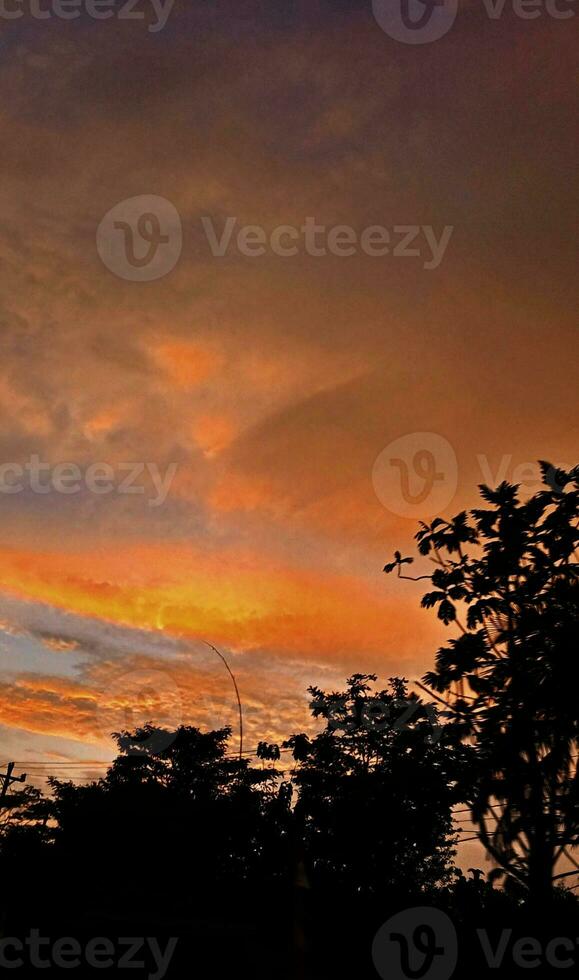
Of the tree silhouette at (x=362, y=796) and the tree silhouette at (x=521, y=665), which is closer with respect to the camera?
the tree silhouette at (x=521, y=665)

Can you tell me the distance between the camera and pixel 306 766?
1361 inches

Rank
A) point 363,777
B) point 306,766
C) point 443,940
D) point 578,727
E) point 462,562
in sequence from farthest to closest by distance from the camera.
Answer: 1. point 306,766
2. point 363,777
3. point 443,940
4. point 462,562
5. point 578,727

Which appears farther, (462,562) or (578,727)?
(462,562)

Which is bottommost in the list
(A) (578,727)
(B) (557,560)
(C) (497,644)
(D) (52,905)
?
(D) (52,905)

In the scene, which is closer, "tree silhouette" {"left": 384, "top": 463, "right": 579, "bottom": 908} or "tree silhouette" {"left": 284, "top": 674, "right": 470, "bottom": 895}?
"tree silhouette" {"left": 384, "top": 463, "right": 579, "bottom": 908}

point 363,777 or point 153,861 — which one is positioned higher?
point 363,777

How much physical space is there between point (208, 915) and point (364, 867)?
14070mm

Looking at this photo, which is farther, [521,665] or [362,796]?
[362,796]

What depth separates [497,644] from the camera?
14.8 m

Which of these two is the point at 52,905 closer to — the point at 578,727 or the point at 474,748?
the point at 474,748

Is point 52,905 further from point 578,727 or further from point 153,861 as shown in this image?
point 578,727

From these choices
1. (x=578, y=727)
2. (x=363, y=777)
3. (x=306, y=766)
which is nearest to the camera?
(x=578, y=727)

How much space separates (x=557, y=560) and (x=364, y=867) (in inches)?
918

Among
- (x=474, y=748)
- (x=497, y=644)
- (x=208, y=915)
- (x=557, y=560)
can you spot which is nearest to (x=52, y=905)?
(x=208, y=915)
